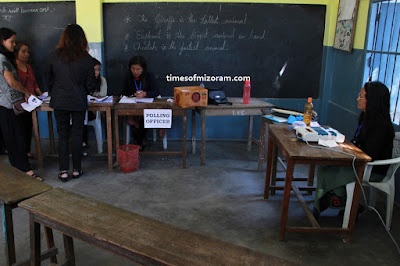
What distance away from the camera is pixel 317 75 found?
5203 millimetres

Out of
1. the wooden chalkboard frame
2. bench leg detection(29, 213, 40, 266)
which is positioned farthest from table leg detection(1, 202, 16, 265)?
the wooden chalkboard frame

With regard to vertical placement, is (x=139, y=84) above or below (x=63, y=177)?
above

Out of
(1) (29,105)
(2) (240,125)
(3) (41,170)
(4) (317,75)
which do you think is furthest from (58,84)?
(4) (317,75)

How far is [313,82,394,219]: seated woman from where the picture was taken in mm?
2773

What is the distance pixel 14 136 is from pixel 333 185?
125 inches

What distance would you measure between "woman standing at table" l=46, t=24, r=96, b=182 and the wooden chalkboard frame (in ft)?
10.1

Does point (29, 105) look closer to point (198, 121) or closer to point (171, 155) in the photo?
point (171, 155)

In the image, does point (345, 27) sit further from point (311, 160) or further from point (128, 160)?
point (128, 160)

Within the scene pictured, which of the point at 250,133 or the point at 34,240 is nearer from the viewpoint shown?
the point at 34,240

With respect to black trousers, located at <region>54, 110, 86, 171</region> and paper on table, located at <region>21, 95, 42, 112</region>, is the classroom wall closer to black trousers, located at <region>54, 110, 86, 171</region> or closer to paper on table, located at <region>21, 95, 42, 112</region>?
paper on table, located at <region>21, 95, 42, 112</region>

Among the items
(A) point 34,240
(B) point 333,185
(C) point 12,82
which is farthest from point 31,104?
(B) point 333,185

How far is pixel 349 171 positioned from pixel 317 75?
287 cm

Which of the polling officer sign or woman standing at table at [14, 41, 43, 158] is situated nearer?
woman standing at table at [14, 41, 43, 158]

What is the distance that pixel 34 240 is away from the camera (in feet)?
6.62
